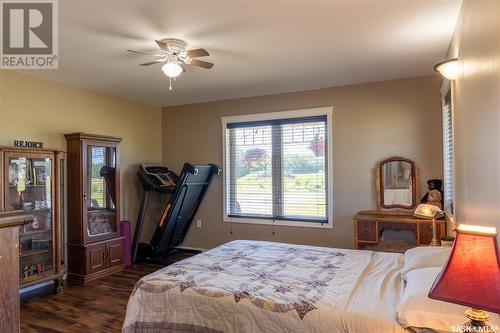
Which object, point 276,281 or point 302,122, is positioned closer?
point 276,281

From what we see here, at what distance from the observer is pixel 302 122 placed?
4.93m

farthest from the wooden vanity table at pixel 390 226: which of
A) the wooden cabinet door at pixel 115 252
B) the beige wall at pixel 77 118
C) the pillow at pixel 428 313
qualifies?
the beige wall at pixel 77 118

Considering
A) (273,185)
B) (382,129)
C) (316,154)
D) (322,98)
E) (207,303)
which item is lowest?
(207,303)

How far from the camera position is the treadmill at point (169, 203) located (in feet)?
15.7

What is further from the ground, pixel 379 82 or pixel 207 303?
pixel 379 82

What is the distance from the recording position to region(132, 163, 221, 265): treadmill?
479 cm

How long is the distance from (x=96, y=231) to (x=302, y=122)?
3.19 meters

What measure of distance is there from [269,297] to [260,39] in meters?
2.16

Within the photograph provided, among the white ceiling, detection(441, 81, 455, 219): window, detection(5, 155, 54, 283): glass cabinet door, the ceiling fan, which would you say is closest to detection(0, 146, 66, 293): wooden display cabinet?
detection(5, 155, 54, 283): glass cabinet door

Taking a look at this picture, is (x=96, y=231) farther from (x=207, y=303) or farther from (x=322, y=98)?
(x=322, y=98)

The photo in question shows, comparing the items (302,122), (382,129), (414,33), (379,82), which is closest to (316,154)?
(302,122)

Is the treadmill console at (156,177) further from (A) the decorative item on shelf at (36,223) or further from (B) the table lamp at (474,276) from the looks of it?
(B) the table lamp at (474,276)

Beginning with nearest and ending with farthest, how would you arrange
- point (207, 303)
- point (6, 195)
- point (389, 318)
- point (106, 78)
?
point (389, 318), point (207, 303), point (6, 195), point (106, 78)

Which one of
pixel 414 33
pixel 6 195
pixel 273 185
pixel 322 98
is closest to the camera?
pixel 414 33
